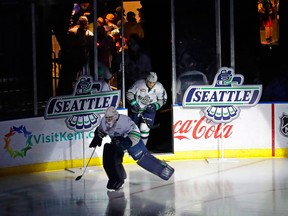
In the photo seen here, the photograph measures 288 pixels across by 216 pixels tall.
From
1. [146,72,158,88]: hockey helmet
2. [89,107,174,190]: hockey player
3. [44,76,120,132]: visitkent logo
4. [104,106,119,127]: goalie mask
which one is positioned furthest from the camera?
[146,72,158,88]: hockey helmet

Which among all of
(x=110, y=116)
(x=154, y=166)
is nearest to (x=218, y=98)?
(x=154, y=166)

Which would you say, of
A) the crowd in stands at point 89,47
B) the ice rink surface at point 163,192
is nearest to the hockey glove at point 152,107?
the crowd in stands at point 89,47

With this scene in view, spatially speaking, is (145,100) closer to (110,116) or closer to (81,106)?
(81,106)

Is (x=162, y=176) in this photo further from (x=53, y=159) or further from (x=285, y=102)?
(x=285, y=102)

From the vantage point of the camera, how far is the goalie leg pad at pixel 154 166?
1420cm

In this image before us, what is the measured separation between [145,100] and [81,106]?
1.42 metres

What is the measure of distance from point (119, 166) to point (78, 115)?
6.82ft

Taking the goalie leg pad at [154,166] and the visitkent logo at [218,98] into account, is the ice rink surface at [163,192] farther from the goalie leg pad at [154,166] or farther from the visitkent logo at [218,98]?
the visitkent logo at [218,98]

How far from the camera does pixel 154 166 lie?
14227 millimetres

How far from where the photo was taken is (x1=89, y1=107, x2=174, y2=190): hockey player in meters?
13.9

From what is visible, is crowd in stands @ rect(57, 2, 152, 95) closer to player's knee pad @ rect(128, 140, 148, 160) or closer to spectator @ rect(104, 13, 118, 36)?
spectator @ rect(104, 13, 118, 36)

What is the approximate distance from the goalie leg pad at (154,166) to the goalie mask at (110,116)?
2.47 ft

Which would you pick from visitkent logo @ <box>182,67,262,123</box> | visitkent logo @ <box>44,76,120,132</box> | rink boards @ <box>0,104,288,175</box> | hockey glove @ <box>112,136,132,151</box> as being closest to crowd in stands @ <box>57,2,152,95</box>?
visitkent logo @ <box>44,76,120,132</box>

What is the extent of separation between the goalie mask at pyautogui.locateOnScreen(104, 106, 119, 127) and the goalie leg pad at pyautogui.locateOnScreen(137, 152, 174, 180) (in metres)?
0.75
